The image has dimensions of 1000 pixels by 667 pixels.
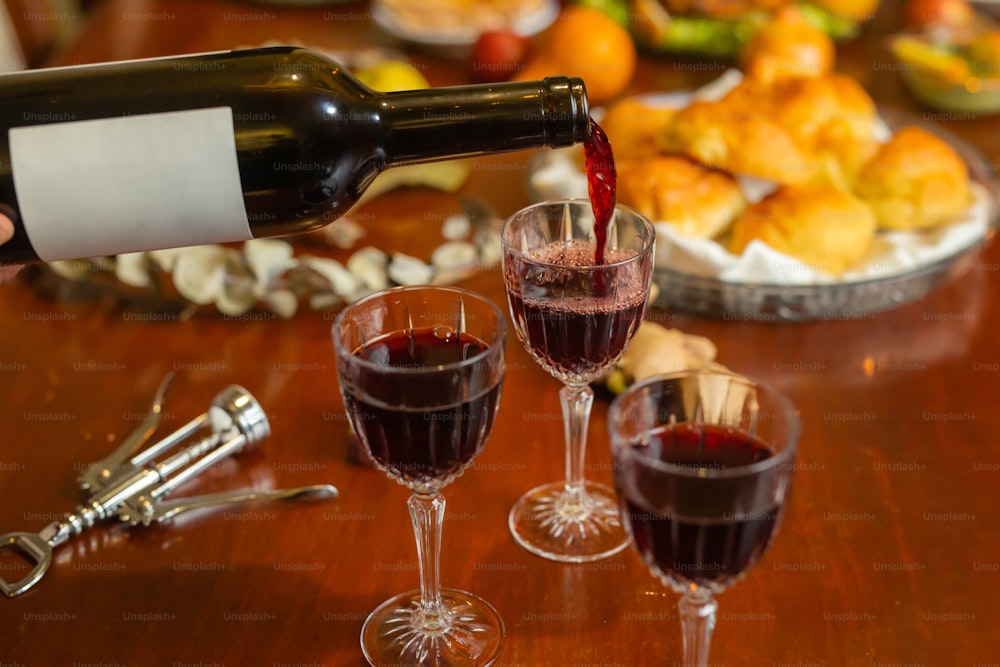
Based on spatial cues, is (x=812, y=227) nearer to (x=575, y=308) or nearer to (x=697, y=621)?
(x=575, y=308)

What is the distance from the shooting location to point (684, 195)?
141 centimetres

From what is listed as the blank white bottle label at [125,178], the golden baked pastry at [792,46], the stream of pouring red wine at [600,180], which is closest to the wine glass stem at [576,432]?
the stream of pouring red wine at [600,180]

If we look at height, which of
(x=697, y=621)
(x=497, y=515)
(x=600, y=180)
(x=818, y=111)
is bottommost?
(x=497, y=515)

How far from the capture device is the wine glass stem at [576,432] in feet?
3.38

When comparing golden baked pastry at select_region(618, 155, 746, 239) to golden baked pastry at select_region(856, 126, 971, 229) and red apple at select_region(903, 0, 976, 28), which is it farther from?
red apple at select_region(903, 0, 976, 28)

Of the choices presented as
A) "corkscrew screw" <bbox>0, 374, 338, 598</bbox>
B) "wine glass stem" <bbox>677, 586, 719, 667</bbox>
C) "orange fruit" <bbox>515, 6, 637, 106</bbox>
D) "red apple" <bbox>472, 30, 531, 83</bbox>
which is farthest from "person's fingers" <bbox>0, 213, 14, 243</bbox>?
"red apple" <bbox>472, 30, 531, 83</bbox>

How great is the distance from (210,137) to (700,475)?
0.50 metres

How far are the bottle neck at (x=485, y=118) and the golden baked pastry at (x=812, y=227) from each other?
546 millimetres

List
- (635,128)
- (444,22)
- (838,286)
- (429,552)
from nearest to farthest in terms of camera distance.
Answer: (429,552) < (838,286) < (635,128) < (444,22)

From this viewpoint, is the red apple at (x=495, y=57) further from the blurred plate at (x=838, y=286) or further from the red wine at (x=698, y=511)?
the red wine at (x=698, y=511)

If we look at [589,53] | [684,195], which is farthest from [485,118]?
[589,53]

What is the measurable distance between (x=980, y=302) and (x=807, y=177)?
0.98 feet

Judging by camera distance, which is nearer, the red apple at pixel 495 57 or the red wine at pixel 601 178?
the red wine at pixel 601 178

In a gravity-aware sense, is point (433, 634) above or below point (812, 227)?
below
